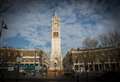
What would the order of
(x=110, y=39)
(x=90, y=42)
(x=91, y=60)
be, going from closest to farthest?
(x=90, y=42), (x=110, y=39), (x=91, y=60)

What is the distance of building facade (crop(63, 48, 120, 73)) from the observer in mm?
9055

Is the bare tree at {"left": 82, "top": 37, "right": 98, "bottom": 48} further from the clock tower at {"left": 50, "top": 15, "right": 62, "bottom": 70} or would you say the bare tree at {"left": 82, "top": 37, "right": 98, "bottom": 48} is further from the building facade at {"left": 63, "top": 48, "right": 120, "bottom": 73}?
the clock tower at {"left": 50, "top": 15, "right": 62, "bottom": 70}

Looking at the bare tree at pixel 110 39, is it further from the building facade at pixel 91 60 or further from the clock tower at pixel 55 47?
the clock tower at pixel 55 47

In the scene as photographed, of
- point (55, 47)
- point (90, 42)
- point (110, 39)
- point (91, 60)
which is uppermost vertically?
point (110, 39)

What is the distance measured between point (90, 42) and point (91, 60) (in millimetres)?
995

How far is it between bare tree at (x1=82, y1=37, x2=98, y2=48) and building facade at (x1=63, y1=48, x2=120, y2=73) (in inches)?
10.4

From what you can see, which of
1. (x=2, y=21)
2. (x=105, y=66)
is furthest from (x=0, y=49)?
(x=105, y=66)

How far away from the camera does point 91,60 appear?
9.43 metres

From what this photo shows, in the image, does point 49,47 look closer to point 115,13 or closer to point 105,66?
point 105,66

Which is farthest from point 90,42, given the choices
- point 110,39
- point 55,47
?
point 55,47

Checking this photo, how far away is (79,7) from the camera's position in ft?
29.6

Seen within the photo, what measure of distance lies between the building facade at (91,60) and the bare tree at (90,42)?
0.26 metres

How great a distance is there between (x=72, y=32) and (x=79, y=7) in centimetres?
113

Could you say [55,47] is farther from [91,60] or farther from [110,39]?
[110,39]
